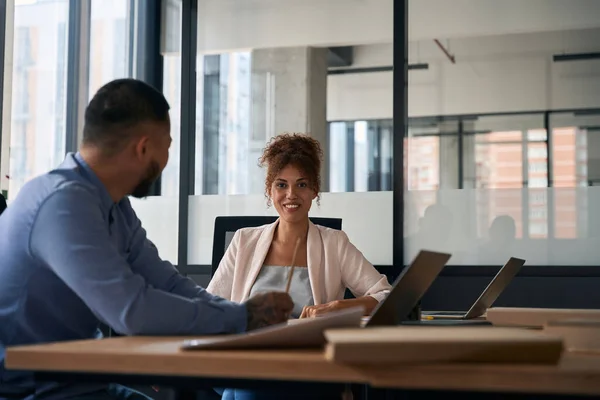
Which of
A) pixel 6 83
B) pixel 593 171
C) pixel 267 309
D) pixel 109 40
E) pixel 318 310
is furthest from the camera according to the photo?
pixel 109 40

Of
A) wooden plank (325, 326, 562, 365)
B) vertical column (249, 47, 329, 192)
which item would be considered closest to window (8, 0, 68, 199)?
vertical column (249, 47, 329, 192)

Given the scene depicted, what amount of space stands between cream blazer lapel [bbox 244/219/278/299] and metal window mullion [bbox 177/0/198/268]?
180cm

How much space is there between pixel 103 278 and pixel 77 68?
12.6 feet

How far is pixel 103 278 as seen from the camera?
1462mm

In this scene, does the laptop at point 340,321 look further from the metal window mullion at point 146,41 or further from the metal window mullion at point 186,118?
the metal window mullion at point 146,41

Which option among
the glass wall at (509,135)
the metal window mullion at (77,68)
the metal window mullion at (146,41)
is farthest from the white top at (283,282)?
the metal window mullion at (146,41)

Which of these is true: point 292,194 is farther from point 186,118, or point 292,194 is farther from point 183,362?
point 183,362

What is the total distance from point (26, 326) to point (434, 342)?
0.94 metres

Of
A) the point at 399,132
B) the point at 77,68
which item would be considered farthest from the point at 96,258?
A: the point at 77,68

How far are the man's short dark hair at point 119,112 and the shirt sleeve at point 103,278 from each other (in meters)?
0.19

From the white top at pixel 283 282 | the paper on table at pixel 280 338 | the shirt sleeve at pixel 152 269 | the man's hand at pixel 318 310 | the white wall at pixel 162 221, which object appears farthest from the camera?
the white wall at pixel 162 221

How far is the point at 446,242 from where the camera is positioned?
4.54 m

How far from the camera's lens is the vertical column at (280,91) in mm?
5172

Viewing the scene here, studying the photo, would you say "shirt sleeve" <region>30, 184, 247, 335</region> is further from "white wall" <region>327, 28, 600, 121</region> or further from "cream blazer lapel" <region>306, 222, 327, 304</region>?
"white wall" <region>327, 28, 600, 121</region>
